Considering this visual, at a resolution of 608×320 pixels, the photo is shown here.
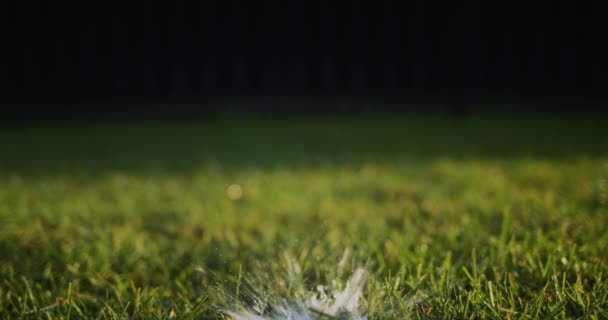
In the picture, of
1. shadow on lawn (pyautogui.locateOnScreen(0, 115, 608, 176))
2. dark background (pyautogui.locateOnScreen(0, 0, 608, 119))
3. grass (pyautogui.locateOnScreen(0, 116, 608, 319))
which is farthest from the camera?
dark background (pyautogui.locateOnScreen(0, 0, 608, 119))

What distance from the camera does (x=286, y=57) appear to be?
6.73m

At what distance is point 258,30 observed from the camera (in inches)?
262

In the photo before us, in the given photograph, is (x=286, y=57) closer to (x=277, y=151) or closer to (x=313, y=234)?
(x=277, y=151)

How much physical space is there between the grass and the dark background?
4.65 metres

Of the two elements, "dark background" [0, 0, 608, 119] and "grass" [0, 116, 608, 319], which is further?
"dark background" [0, 0, 608, 119]

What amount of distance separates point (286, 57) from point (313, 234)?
6.14 meters

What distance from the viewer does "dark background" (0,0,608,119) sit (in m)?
6.30

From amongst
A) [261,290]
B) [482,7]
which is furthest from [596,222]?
[482,7]

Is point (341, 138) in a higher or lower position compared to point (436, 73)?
lower

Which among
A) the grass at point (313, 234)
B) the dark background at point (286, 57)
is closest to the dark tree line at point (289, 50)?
the dark background at point (286, 57)

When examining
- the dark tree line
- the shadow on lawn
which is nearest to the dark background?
the dark tree line

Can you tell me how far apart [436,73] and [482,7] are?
125 centimetres

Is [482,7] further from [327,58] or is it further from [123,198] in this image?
[123,198]

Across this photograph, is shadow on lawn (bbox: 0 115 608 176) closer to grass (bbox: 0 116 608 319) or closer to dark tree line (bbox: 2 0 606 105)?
grass (bbox: 0 116 608 319)
